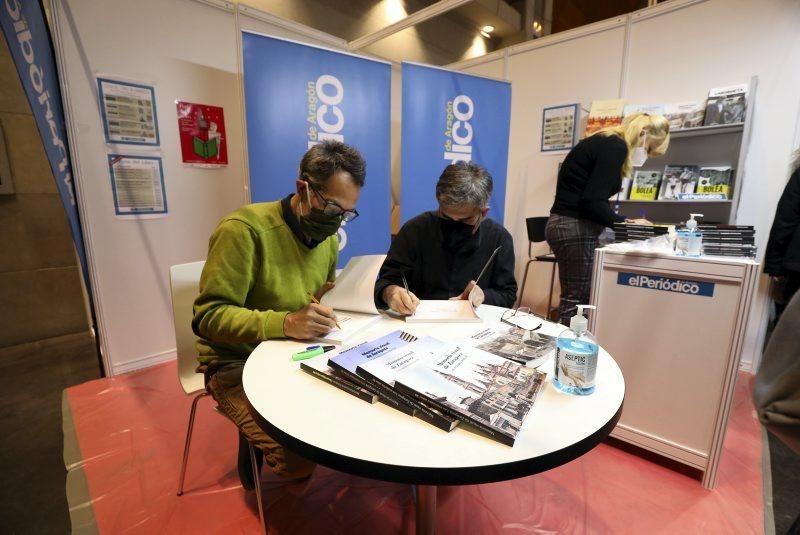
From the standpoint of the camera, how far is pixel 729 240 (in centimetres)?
153

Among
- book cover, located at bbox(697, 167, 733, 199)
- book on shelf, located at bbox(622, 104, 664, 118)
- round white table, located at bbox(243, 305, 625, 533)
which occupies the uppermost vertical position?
book on shelf, located at bbox(622, 104, 664, 118)

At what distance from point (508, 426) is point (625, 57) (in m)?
3.58

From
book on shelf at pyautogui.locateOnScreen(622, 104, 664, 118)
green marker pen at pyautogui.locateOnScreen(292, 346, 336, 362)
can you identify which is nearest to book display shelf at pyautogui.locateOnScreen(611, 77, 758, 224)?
book on shelf at pyautogui.locateOnScreen(622, 104, 664, 118)

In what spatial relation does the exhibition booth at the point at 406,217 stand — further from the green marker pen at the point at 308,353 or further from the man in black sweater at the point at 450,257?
the man in black sweater at the point at 450,257

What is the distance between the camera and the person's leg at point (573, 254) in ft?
7.39

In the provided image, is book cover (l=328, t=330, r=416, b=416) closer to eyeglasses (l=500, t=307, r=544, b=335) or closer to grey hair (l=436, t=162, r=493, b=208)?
eyeglasses (l=500, t=307, r=544, b=335)

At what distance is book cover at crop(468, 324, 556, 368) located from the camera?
0.96 meters

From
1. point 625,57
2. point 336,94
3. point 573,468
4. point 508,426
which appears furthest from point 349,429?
point 625,57

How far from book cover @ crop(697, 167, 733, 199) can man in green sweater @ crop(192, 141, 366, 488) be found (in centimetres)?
274

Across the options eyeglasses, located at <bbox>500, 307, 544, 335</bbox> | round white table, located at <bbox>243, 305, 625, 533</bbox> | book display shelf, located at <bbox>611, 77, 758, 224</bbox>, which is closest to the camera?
round white table, located at <bbox>243, 305, 625, 533</bbox>

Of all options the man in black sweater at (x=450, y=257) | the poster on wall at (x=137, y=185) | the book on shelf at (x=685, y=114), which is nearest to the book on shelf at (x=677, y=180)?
the book on shelf at (x=685, y=114)

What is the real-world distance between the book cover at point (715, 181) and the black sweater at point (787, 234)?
35 centimetres

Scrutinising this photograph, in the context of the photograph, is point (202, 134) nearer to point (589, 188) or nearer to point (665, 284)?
point (589, 188)

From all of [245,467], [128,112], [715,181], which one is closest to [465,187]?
[245,467]
